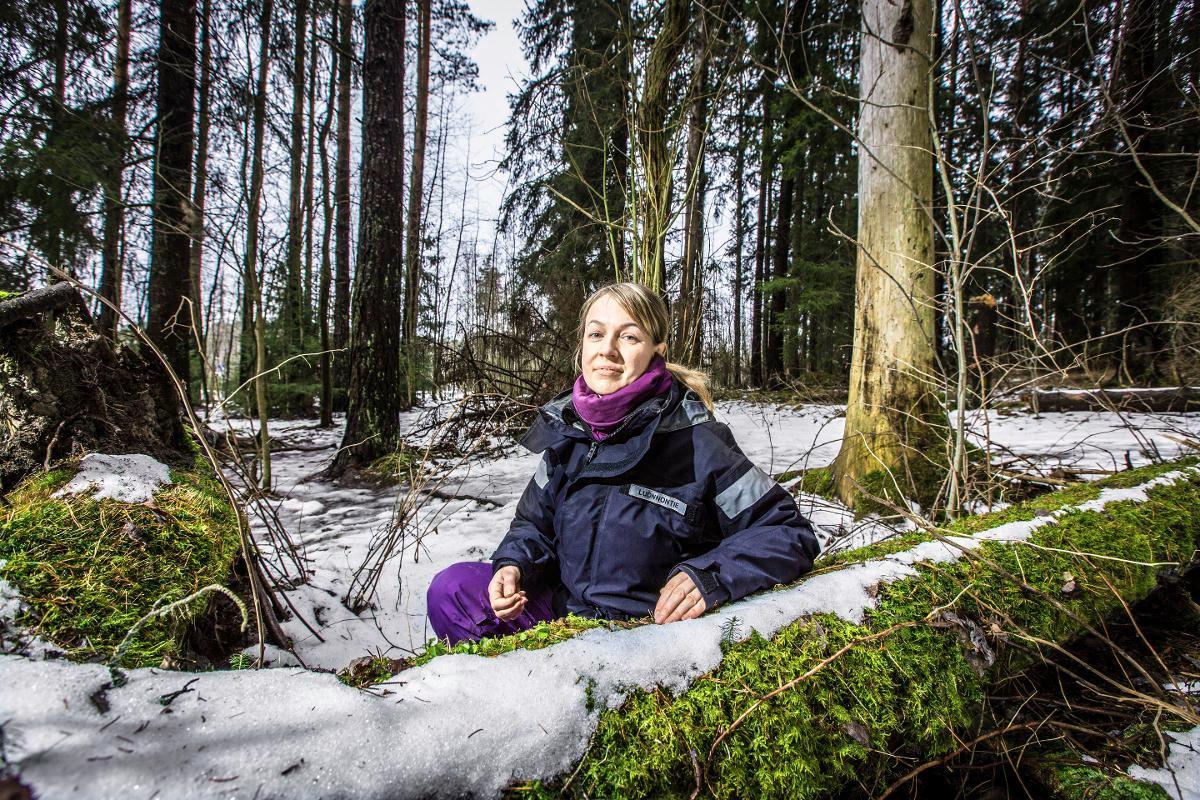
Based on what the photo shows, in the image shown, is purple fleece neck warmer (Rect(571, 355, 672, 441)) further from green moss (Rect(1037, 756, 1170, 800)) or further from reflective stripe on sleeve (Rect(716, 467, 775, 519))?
green moss (Rect(1037, 756, 1170, 800))

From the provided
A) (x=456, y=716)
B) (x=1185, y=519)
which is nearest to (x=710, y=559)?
(x=456, y=716)

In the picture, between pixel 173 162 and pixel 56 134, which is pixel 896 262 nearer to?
pixel 56 134

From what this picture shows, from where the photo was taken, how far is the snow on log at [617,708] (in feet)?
1.77

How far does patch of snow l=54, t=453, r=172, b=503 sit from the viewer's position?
1284 mm

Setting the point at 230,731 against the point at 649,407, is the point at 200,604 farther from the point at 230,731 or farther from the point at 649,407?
the point at 649,407

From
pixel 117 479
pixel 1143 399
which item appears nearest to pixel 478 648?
pixel 117 479

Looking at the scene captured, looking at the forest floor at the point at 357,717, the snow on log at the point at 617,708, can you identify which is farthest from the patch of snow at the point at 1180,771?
the snow on log at the point at 617,708

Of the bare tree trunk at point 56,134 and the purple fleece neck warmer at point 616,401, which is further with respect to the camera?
the bare tree trunk at point 56,134

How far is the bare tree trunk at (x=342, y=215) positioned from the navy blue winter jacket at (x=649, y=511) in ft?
25.0

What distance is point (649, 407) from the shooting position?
155 centimetres

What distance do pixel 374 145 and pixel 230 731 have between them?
5.10m

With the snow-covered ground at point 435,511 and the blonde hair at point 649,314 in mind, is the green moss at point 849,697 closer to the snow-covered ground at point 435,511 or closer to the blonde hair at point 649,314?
the snow-covered ground at point 435,511

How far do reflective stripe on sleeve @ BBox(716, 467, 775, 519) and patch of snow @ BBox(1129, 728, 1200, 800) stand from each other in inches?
A: 41.4

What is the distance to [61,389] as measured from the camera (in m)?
1.55
